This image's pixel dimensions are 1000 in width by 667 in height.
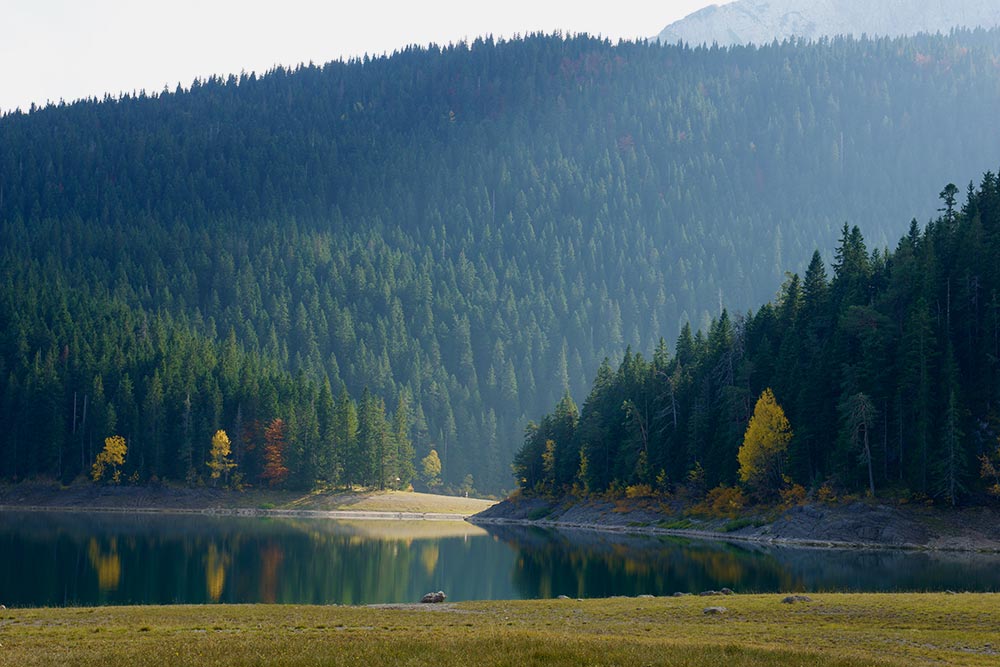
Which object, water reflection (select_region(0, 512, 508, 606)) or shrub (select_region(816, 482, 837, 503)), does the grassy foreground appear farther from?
shrub (select_region(816, 482, 837, 503))

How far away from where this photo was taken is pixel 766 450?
115875 millimetres

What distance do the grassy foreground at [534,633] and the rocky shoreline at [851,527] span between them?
40.9 metres

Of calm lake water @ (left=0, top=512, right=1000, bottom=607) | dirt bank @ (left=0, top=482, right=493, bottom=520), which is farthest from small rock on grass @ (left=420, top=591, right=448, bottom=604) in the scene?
dirt bank @ (left=0, top=482, right=493, bottom=520)

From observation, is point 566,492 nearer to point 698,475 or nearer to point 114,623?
point 698,475

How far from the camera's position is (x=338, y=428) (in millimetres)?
199250

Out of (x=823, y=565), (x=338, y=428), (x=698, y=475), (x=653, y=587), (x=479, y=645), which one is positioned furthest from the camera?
(x=338, y=428)

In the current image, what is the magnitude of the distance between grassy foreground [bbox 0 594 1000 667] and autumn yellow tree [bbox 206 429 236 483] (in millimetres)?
136046

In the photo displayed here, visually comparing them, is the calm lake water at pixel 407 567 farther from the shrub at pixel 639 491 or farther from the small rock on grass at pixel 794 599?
the shrub at pixel 639 491

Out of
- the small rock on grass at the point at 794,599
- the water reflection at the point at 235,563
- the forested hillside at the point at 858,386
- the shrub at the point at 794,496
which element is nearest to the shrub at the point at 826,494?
the forested hillside at the point at 858,386

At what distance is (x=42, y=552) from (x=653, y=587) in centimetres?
5818

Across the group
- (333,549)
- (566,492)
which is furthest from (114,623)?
(566,492)

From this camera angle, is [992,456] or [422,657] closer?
[422,657]

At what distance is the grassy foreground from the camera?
34625 millimetres

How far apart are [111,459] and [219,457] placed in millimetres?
18543
